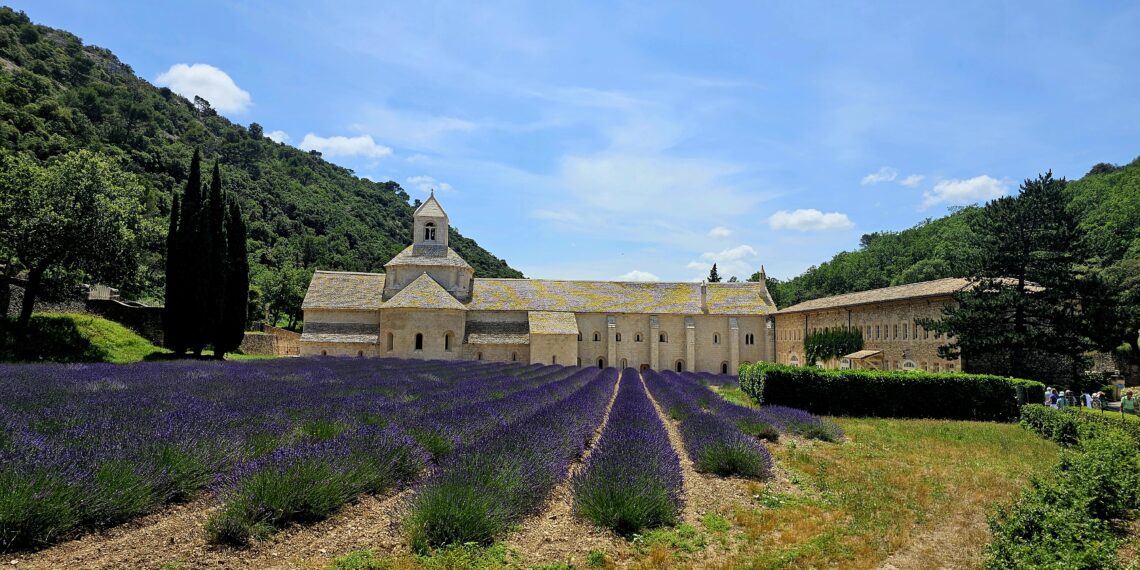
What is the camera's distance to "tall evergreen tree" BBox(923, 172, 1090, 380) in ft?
75.4

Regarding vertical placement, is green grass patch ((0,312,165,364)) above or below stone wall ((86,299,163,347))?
below

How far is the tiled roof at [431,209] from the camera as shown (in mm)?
44031

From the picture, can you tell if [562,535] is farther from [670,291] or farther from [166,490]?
[670,291]

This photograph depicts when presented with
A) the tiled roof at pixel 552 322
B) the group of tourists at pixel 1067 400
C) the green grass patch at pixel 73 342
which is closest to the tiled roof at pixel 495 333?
the tiled roof at pixel 552 322

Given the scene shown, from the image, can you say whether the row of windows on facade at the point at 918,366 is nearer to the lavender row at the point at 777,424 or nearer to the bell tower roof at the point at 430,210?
the lavender row at the point at 777,424

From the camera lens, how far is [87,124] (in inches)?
2491

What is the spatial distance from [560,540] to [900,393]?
54.7 feet

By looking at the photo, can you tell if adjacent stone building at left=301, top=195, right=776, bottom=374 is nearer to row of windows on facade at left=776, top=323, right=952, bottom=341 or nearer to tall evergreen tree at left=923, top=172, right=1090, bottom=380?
row of windows on facade at left=776, top=323, right=952, bottom=341

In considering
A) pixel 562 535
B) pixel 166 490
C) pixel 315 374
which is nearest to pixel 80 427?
pixel 166 490

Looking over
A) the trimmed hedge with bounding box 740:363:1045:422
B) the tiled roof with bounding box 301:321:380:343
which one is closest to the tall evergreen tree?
the trimmed hedge with bounding box 740:363:1045:422

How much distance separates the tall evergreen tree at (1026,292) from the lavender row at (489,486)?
22.4 m

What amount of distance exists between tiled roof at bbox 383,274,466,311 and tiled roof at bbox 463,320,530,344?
2.41m

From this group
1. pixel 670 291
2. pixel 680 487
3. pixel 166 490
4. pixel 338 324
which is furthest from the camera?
pixel 670 291

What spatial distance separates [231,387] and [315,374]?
226 inches
